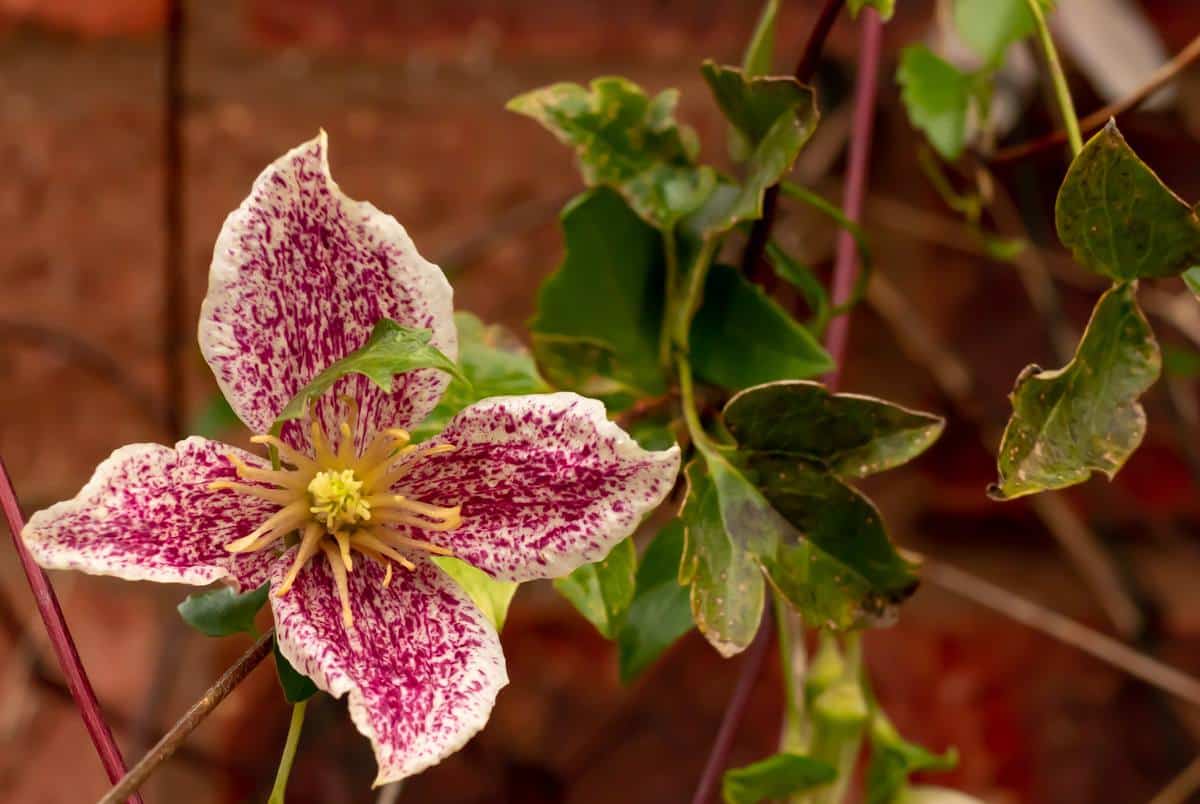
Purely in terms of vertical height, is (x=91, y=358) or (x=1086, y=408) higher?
(x=1086, y=408)

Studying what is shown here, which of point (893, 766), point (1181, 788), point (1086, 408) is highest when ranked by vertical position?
point (1086, 408)

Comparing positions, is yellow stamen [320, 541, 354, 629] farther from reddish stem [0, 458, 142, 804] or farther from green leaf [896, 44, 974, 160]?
green leaf [896, 44, 974, 160]

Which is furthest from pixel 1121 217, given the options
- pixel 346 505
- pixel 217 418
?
pixel 217 418

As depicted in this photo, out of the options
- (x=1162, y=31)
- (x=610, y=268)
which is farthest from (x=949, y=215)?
(x=610, y=268)

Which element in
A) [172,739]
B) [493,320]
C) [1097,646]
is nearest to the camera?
[172,739]

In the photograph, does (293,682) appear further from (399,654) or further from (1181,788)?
(1181,788)

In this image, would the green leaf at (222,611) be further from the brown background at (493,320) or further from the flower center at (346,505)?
the brown background at (493,320)

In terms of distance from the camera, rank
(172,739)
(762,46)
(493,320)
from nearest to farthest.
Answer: (172,739) → (762,46) → (493,320)

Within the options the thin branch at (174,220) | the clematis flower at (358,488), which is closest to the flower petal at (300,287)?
the clematis flower at (358,488)
